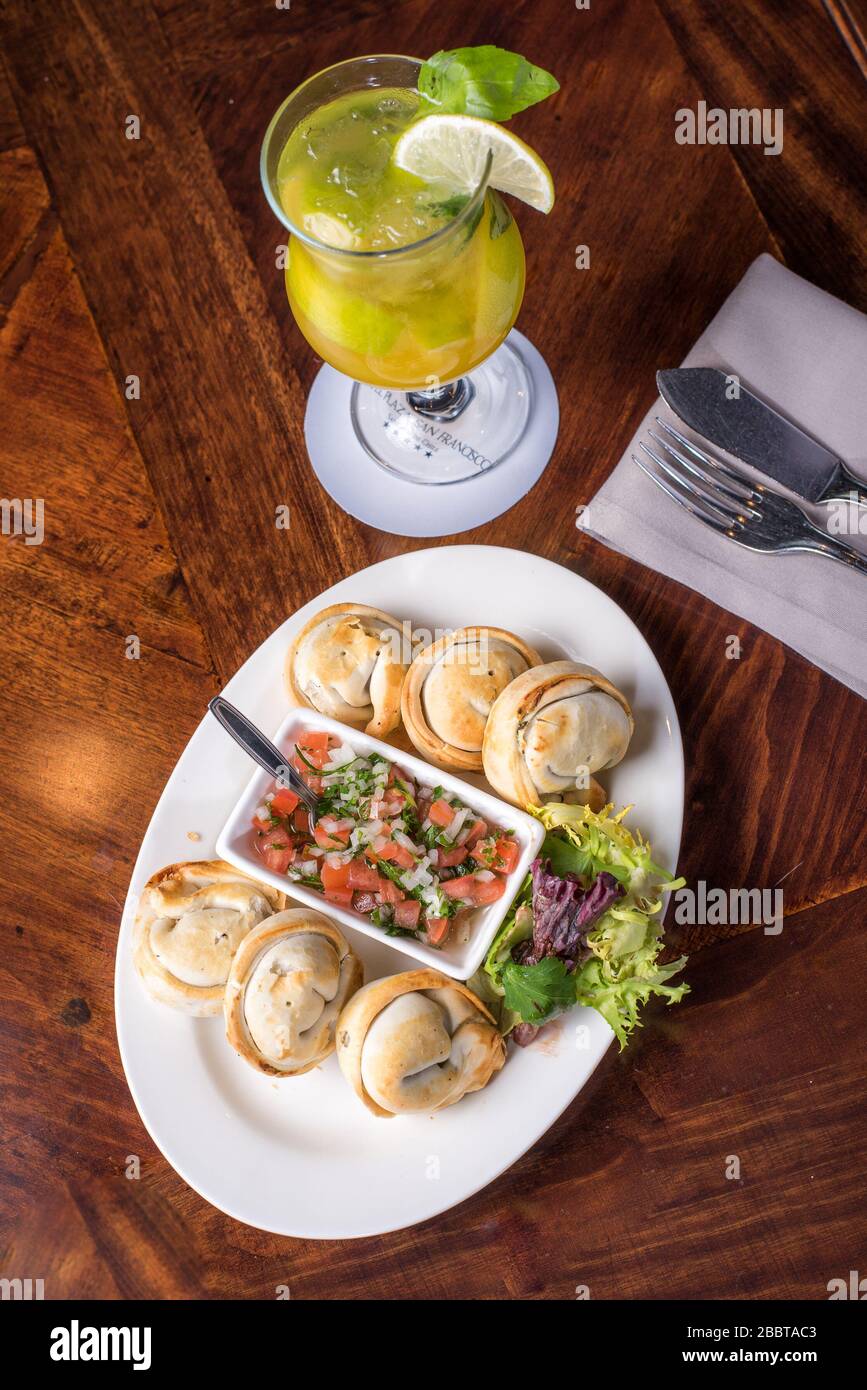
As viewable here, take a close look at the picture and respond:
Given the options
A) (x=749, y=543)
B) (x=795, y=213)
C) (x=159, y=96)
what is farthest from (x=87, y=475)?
(x=795, y=213)

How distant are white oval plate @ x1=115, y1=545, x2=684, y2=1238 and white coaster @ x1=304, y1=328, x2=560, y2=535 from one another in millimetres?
92

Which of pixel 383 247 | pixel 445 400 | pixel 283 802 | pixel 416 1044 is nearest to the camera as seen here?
pixel 383 247

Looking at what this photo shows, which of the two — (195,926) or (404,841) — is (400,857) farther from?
(195,926)

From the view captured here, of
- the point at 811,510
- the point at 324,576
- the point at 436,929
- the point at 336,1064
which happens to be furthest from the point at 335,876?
the point at 811,510

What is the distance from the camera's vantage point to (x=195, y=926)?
1.57 m

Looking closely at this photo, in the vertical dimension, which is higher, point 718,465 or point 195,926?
point 718,465

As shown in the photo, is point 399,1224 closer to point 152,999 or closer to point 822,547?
point 152,999

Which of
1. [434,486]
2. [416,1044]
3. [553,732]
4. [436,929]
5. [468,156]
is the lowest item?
[416,1044]

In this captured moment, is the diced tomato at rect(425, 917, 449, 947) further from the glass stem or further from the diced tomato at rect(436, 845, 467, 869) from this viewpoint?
the glass stem

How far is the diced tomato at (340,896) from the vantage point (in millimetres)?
1528

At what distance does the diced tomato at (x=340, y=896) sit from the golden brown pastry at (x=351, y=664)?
0.23 m

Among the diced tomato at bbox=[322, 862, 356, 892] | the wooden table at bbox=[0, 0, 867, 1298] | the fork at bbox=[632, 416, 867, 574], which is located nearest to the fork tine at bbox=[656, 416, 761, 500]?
the fork at bbox=[632, 416, 867, 574]

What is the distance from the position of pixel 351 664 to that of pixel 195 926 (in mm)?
415

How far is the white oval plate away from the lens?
5.00ft
